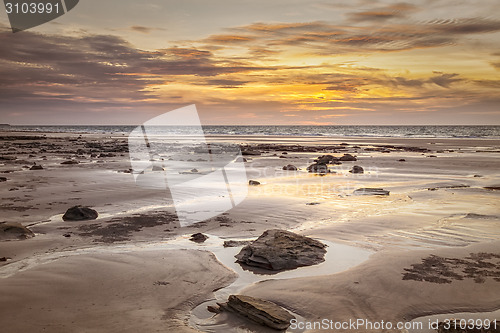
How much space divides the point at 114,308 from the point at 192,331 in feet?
3.89

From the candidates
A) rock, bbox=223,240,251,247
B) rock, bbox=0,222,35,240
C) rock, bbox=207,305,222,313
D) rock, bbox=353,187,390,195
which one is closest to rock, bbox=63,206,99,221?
rock, bbox=0,222,35,240

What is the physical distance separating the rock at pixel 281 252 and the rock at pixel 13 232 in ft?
14.8

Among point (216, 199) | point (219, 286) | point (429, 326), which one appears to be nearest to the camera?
point (429, 326)

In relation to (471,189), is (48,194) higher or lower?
higher

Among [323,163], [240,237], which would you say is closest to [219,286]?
[240,237]

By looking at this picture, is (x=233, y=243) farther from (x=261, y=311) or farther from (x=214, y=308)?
(x=261, y=311)

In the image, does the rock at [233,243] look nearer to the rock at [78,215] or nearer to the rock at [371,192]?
the rock at [78,215]

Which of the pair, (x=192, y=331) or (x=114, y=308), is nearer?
(x=192, y=331)

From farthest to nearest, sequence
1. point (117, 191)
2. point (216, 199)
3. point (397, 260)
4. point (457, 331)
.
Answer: point (117, 191) → point (216, 199) → point (397, 260) → point (457, 331)

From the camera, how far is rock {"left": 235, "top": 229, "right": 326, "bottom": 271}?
637 centimetres

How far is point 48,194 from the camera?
12.7 meters

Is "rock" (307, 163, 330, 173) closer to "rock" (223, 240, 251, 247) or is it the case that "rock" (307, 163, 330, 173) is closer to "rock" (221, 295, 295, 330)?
"rock" (223, 240, 251, 247)

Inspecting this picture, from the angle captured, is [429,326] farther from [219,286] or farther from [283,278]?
[219,286]

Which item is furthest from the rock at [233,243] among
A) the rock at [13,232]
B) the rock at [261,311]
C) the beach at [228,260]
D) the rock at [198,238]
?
the rock at [13,232]
